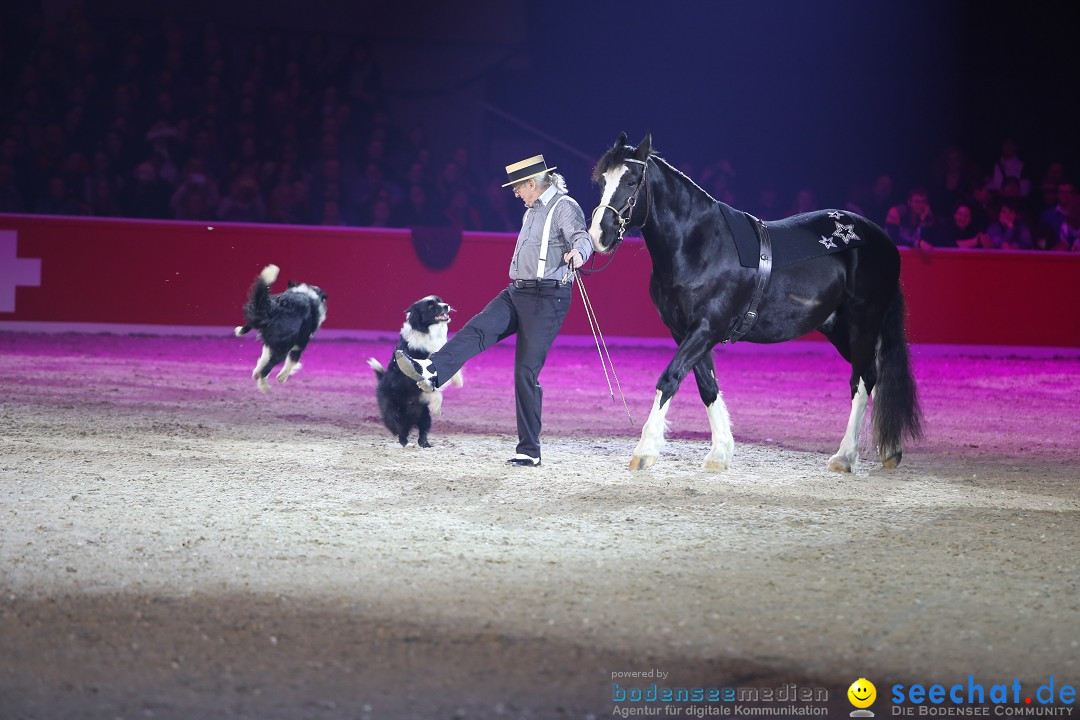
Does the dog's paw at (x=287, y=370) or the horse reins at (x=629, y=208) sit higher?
the horse reins at (x=629, y=208)

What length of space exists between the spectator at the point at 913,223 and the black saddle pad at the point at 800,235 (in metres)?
8.56

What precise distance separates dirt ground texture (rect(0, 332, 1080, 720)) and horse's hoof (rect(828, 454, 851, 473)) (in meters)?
0.17

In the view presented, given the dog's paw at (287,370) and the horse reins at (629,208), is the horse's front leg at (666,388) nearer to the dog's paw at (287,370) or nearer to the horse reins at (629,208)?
the horse reins at (629,208)

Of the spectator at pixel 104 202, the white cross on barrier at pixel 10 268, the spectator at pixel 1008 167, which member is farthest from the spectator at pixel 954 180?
the white cross on barrier at pixel 10 268

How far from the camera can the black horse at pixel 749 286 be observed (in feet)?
23.5

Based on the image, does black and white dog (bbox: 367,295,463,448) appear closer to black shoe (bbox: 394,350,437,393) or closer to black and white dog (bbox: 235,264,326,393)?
black shoe (bbox: 394,350,437,393)

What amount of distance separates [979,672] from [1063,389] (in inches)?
394

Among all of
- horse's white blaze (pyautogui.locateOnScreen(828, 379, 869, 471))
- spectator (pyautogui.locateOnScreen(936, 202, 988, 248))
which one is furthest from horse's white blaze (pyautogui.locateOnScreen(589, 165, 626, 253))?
spectator (pyautogui.locateOnScreen(936, 202, 988, 248))

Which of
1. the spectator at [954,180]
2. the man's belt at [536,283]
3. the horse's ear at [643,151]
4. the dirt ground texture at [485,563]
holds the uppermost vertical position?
the spectator at [954,180]

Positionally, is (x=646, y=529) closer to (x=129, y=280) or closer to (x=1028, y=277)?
(x=129, y=280)

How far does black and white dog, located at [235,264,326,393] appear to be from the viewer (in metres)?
9.91

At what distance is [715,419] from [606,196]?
1816 mm

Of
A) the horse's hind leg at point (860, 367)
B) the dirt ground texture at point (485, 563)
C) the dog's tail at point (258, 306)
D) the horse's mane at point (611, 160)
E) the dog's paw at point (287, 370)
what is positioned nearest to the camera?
the dirt ground texture at point (485, 563)

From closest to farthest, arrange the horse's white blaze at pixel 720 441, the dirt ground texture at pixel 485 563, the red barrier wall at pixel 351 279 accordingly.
Answer: the dirt ground texture at pixel 485 563
the horse's white blaze at pixel 720 441
the red barrier wall at pixel 351 279
